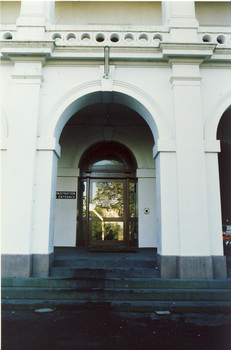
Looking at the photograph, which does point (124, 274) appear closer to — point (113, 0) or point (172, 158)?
point (172, 158)

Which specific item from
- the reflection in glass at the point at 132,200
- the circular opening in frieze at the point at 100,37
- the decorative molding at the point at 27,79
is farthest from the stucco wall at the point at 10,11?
the reflection in glass at the point at 132,200

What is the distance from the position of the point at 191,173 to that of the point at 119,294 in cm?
292

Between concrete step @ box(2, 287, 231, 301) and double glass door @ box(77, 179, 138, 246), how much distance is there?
3.96 metres

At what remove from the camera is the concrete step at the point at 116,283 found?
17.2ft

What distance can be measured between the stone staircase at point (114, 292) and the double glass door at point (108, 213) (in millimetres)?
3385

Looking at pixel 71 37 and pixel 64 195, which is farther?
pixel 64 195

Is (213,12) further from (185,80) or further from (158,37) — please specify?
(185,80)

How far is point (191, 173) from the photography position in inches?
228

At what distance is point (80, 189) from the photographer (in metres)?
9.34

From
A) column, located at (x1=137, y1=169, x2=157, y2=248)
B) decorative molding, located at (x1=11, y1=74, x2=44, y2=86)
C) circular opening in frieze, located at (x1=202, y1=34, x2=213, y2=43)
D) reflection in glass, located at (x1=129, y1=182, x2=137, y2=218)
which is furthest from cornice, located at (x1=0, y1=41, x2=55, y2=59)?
reflection in glass, located at (x1=129, y1=182, x2=137, y2=218)

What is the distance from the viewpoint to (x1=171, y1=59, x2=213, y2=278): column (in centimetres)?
545

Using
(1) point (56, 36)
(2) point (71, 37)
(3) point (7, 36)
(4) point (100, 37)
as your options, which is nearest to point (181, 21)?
(4) point (100, 37)

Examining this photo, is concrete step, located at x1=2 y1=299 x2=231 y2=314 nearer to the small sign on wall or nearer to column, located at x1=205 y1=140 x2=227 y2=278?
column, located at x1=205 y1=140 x2=227 y2=278

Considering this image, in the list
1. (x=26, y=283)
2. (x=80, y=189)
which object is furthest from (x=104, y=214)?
(x=26, y=283)
